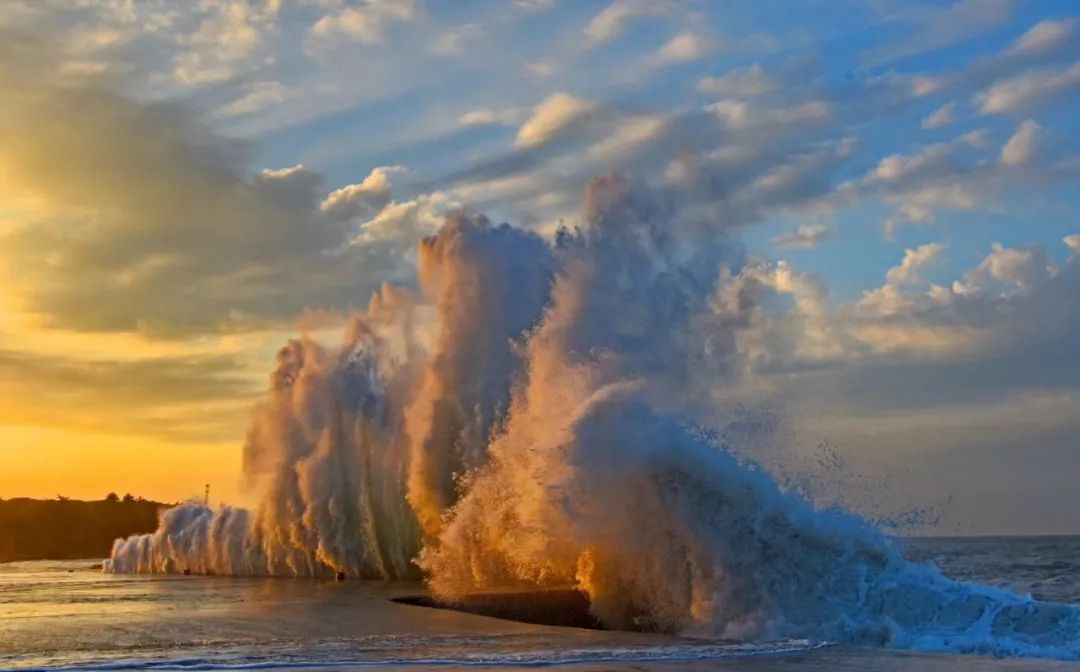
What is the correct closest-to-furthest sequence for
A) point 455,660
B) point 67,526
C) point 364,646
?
point 455,660
point 364,646
point 67,526

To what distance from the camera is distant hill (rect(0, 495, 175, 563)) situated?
139m

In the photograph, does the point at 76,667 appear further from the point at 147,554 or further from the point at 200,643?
the point at 147,554

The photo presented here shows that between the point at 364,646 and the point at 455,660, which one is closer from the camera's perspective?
the point at 455,660

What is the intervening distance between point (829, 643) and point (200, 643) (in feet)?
34.4

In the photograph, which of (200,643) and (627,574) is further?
(627,574)

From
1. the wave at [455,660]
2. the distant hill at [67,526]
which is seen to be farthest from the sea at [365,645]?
the distant hill at [67,526]

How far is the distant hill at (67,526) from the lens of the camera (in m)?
139

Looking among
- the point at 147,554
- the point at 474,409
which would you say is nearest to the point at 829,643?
the point at 474,409

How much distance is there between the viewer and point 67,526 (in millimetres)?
149000

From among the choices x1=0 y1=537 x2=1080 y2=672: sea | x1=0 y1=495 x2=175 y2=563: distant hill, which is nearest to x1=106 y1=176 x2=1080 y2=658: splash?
x1=0 y1=537 x2=1080 y2=672: sea

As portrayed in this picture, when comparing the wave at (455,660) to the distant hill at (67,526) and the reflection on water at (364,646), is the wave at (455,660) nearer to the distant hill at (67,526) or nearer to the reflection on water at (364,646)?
the reflection on water at (364,646)

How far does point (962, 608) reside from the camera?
64.9ft

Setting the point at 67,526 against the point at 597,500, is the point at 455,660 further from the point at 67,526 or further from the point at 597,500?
the point at 67,526

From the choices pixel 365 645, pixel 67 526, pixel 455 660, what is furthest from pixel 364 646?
pixel 67 526
